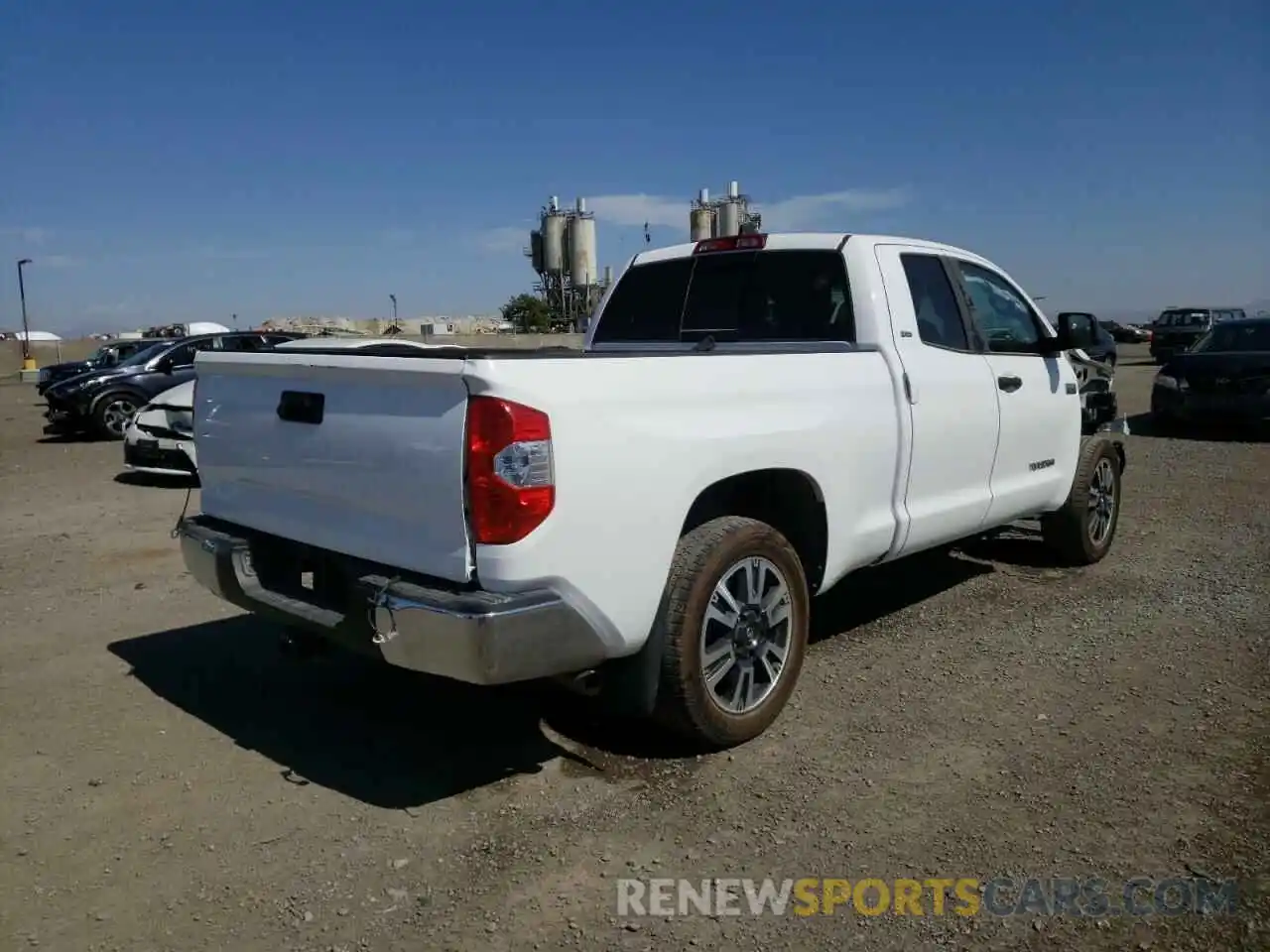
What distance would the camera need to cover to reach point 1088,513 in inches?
258

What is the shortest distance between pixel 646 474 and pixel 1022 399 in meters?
3.12

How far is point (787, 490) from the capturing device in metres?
4.26

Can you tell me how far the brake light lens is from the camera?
5.21m

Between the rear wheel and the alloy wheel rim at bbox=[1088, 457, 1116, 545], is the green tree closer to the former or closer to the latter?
the rear wheel

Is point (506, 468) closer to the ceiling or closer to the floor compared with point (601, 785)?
closer to the ceiling

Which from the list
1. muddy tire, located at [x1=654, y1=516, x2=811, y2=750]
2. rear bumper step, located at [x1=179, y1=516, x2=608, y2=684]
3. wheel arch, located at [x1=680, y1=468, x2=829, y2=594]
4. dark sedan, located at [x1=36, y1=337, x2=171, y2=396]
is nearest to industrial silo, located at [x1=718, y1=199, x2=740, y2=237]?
dark sedan, located at [x1=36, y1=337, x2=171, y2=396]

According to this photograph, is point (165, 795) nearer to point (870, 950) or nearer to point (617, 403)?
point (617, 403)

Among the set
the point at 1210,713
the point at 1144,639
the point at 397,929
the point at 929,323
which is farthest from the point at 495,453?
the point at 1144,639

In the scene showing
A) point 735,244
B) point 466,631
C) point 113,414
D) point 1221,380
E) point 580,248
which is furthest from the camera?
point 580,248

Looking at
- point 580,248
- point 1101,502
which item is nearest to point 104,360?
point 1101,502

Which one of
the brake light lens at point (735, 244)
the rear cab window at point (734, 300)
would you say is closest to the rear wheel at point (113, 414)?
the rear cab window at point (734, 300)

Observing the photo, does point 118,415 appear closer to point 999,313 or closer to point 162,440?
point 162,440

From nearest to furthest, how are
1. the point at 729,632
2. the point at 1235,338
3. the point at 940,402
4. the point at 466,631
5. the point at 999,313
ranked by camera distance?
the point at 466,631
the point at 729,632
the point at 940,402
the point at 999,313
the point at 1235,338

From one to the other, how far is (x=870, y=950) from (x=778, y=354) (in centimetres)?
216
